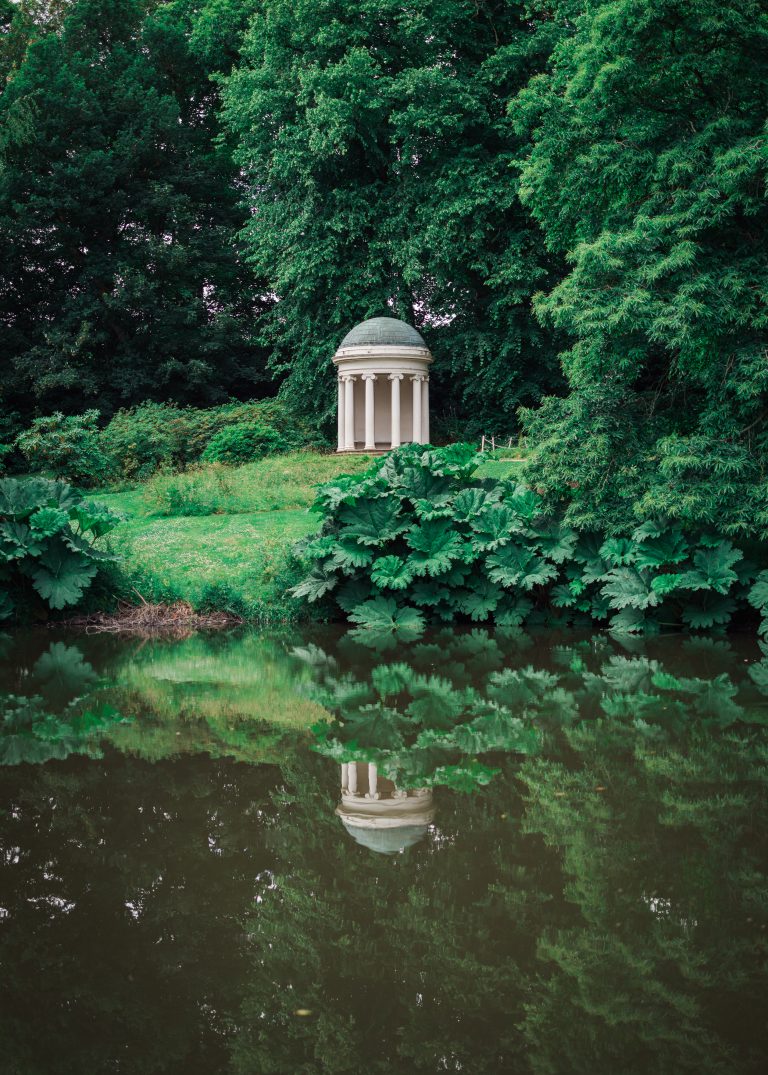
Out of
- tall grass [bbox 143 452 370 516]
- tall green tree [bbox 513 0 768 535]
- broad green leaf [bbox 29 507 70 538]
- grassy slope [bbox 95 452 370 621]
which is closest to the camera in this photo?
tall green tree [bbox 513 0 768 535]

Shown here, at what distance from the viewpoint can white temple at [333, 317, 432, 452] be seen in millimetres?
28266

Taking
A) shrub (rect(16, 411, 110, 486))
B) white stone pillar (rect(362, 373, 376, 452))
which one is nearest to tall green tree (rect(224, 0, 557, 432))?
white stone pillar (rect(362, 373, 376, 452))

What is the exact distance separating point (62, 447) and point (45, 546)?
10.3 metres

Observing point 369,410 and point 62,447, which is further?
point 369,410

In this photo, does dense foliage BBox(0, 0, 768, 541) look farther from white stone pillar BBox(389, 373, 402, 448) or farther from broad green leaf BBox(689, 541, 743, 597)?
white stone pillar BBox(389, 373, 402, 448)

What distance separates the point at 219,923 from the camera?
330 centimetres

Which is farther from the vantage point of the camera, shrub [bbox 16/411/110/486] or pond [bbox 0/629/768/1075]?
shrub [bbox 16/411/110/486]

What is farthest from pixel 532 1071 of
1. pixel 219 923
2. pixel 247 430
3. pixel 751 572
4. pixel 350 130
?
pixel 350 130

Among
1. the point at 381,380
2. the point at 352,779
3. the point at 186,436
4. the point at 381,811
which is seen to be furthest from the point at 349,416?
the point at 381,811

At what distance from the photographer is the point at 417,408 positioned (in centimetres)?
2964

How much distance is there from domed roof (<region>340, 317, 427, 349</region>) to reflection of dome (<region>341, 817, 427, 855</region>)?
81.7ft

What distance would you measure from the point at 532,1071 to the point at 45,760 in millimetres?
3842

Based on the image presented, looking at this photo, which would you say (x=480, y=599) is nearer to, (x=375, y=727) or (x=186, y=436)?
(x=375, y=727)

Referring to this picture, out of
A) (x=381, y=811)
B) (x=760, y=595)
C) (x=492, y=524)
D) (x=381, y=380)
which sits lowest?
(x=760, y=595)
